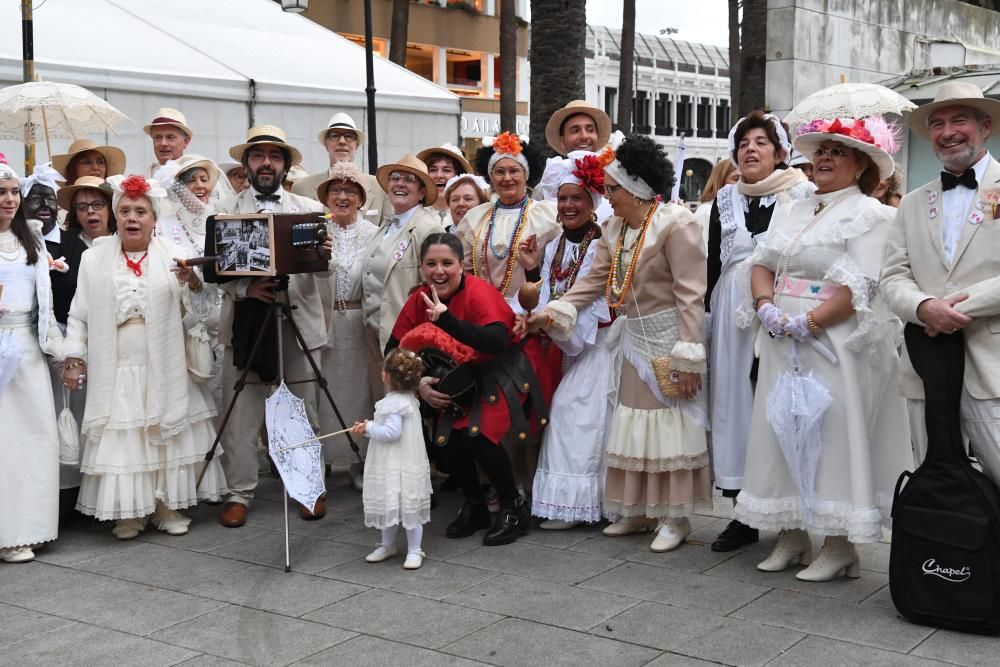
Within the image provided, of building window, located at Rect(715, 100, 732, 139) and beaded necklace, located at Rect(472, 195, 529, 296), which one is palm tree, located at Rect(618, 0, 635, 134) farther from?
building window, located at Rect(715, 100, 732, 139)

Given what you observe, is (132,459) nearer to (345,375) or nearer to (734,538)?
(345,375)

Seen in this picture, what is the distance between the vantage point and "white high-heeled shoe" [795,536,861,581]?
5320mm

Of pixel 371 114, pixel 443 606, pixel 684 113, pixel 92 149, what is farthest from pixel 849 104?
pixel 684 113

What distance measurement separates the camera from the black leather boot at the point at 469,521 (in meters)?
6.20

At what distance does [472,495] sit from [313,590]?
124cm

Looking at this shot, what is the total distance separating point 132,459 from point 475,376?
1.87 metres

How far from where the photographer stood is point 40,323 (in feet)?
20.0

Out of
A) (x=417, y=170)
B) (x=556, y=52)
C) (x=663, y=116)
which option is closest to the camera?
(x=417, y=170)

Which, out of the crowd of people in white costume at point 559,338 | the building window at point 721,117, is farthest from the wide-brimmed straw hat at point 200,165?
the building window at point 721,117

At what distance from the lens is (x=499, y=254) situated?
22.0ft

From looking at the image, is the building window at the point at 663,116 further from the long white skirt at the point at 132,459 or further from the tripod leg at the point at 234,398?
the long white skirt at the point at 132,459

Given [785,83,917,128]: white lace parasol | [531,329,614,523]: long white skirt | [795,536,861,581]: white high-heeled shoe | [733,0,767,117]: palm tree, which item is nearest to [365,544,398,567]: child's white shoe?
[531,329,614,523]: long white skirt

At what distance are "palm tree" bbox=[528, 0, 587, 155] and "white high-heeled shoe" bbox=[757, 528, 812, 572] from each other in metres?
6.29

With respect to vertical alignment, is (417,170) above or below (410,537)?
above
